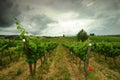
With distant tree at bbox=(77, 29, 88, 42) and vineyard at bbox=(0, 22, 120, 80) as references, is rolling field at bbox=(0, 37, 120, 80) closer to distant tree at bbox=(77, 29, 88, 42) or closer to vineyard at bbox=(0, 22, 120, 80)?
vineyard at bbox=(0, 22, 120, 80)

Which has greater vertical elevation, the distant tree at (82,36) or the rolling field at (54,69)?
the distant tree at (82,36)

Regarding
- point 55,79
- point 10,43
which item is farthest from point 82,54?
point 10,43

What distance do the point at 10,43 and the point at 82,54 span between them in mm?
18614

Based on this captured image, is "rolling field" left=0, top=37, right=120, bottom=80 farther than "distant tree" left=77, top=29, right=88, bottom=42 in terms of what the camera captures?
No

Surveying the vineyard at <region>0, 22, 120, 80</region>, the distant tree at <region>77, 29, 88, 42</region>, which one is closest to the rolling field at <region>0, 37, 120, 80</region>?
the vineyard at <region>0, 22, 120, 80</region>

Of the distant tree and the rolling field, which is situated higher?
the distant tree

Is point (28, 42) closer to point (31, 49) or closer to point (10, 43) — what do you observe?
point (31, 49)

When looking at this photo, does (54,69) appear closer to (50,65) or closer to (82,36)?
(50,65)

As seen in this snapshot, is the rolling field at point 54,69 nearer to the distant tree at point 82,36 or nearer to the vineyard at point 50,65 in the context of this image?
the vineyard at point 50,65

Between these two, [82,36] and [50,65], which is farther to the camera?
[82,36]

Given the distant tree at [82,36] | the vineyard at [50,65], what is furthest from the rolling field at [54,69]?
the distant tree at [82,36]

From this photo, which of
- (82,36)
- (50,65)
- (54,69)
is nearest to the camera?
(54,69)

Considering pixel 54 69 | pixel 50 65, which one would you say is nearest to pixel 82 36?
pixel 50 65

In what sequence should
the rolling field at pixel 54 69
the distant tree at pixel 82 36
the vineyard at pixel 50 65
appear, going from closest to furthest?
the vineyard at pixel 50 65 < the rolling field at pixel 54 69 < the distant tree at pixel 82 36
